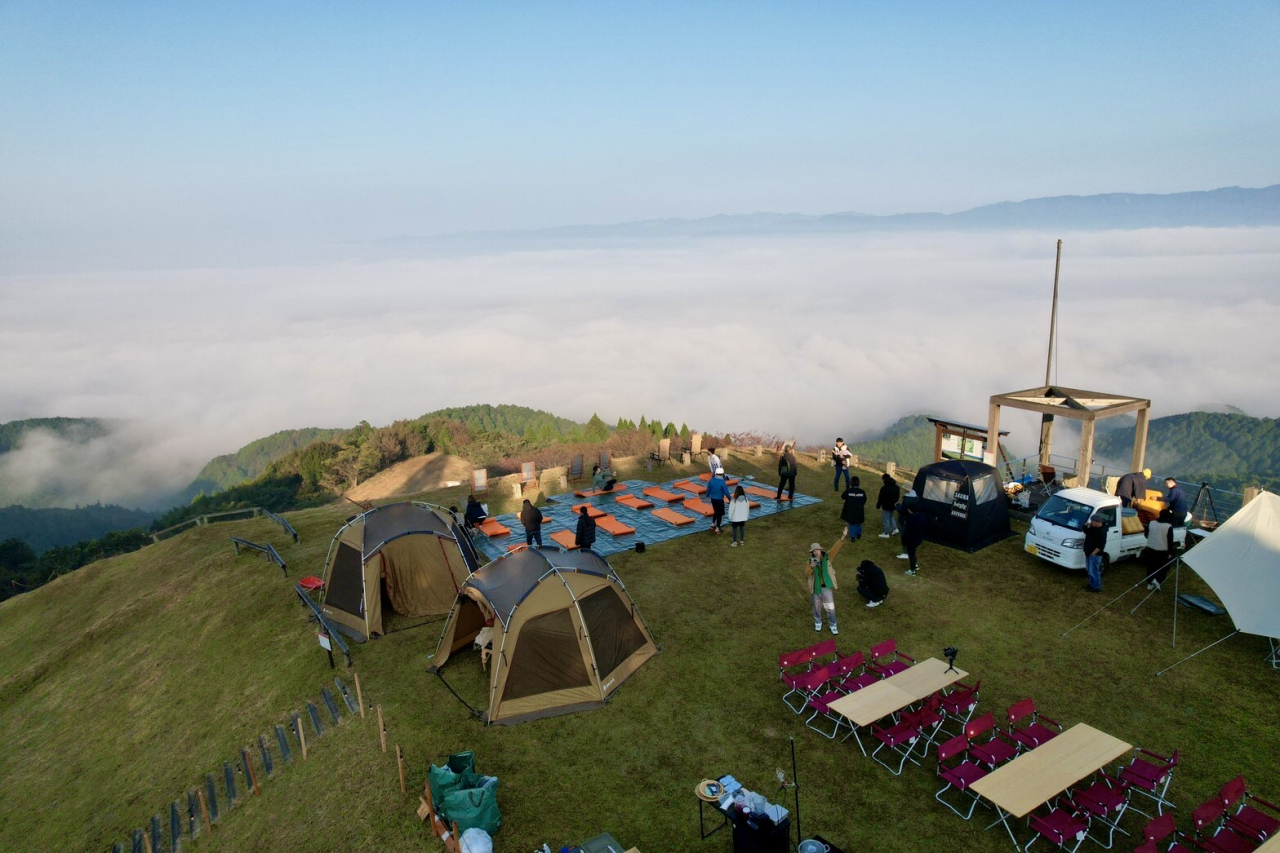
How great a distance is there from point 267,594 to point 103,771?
4961 mm

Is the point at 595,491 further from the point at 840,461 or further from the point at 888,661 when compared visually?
the point at 888,661

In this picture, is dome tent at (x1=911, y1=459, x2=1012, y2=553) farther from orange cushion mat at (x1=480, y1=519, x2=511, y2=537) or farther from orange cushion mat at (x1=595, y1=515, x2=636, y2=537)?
orange cushion mat at (x1=480, y1=519, x2=511, y2=537)

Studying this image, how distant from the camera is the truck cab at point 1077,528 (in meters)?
15.4

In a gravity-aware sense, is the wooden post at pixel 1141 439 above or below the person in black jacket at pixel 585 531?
above

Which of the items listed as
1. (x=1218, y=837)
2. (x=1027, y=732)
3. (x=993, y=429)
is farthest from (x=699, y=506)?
(x=1218, y=837)

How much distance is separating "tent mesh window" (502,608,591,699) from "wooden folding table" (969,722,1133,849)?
6173mm

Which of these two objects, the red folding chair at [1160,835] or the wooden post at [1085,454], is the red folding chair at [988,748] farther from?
the wooden post at [1085,454]

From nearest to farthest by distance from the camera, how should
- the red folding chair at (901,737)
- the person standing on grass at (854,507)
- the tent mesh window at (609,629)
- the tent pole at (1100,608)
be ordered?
the red folding chair at (901,737)
the tent mesh window at (609,629)
the tent pole at (1100,608)
the person standing on grass at (854,507)

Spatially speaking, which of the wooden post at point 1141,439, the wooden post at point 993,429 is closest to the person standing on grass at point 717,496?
the wooden post at point 993,429

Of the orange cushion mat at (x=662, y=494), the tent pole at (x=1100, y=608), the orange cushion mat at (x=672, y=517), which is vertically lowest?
the orange cushion mat at (x=662, y=494)

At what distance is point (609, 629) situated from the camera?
12.1m

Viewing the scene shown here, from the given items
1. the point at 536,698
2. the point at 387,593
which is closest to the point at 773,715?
the point at 536,698

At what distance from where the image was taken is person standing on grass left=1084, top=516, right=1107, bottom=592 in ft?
48.1

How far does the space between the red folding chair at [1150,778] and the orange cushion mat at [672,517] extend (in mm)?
12285
